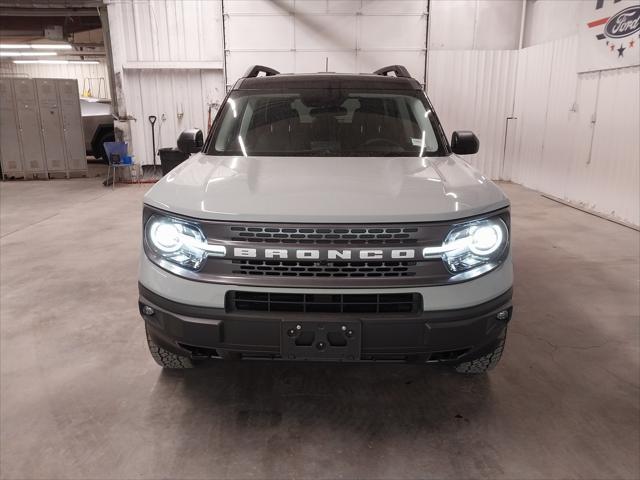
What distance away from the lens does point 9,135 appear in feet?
31.7

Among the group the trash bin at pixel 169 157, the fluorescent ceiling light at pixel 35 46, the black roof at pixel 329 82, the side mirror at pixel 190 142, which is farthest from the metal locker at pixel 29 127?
the black roof at pixel 329 82

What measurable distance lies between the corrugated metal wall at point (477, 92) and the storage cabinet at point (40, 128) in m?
7.20

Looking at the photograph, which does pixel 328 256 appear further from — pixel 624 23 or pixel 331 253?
pixel 624 23

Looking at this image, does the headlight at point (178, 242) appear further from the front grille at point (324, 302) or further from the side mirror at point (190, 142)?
the side mirror at point (190, 142)

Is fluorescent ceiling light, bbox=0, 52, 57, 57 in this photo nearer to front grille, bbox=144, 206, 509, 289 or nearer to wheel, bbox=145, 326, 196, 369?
wheel, bbox=145, 326, 196, 369

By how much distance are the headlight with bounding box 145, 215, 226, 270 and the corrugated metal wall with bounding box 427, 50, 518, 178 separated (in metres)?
8.45

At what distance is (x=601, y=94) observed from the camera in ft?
22.0

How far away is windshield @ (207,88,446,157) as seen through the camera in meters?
2.73

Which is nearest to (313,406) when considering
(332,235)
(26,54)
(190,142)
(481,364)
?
(481,364)

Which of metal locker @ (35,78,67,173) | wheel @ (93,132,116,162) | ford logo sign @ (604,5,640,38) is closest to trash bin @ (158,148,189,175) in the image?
metal locker @ (35,78,67,173)

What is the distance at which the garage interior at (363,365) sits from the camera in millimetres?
2027

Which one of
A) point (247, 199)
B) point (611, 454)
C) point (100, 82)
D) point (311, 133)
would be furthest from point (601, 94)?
point (100, 82)

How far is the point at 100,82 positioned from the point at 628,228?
1923cm

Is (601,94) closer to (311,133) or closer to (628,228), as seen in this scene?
(628,228)
